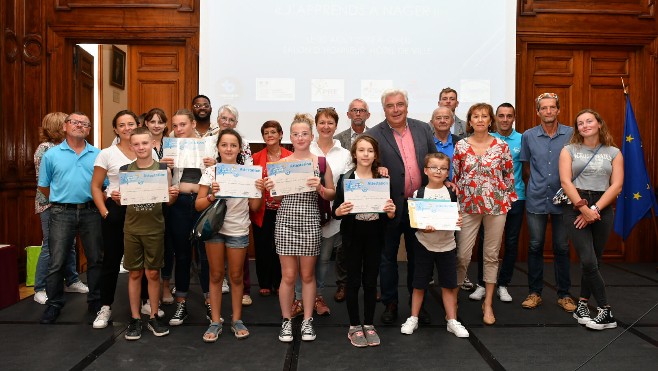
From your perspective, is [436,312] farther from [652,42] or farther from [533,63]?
[652,42]

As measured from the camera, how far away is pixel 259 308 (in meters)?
3.70

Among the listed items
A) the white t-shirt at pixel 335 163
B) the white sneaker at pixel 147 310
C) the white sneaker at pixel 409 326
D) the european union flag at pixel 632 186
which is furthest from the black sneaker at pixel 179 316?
the european union flag at pixel 632 186

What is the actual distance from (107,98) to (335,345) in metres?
5.04

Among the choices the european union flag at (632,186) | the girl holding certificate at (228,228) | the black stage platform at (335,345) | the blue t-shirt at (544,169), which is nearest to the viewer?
the black stage platform at (335,345)

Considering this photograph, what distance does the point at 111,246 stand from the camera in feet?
10.4

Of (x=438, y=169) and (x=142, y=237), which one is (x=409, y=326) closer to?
(x=438, y=169)

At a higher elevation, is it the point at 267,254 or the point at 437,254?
the point at 437,254

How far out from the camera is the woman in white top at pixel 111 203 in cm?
315

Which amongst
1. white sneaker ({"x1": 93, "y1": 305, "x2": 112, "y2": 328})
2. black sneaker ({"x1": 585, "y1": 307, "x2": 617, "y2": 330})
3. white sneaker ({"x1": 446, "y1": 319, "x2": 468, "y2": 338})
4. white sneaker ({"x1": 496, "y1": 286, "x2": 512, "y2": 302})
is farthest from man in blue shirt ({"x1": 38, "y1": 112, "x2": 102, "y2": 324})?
black sneaker ({"x1": 585, "y1": 307, "x2": 617, "y2": 330})

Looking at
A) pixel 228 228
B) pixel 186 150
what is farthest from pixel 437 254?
pixel 186 150

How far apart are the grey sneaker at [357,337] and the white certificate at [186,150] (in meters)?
1.35

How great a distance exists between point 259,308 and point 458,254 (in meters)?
1.45

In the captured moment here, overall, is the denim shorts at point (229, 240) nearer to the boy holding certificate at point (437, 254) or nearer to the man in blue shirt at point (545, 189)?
the boy holding certificate at point (437, 254)

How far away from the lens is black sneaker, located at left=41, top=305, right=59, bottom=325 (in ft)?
10.9
